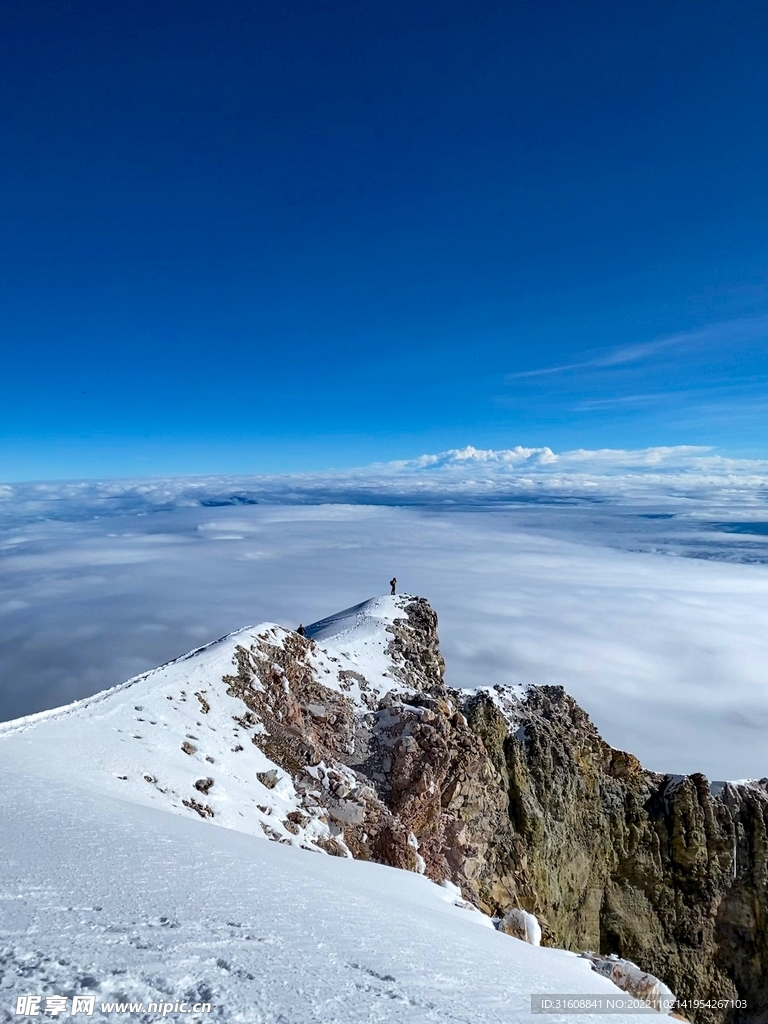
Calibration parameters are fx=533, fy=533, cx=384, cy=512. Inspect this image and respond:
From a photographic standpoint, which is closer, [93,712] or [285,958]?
[285,958]

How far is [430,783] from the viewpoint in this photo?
25.3 metres

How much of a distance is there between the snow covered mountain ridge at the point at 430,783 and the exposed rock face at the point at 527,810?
0.12 metres

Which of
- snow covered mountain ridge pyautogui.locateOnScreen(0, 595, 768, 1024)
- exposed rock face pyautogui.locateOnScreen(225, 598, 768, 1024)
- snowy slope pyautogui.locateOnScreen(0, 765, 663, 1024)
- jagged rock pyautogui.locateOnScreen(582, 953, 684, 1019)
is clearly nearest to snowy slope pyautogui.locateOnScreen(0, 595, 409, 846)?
snow covered mountain ridge pyautogui.locateOnScreen(0, 595, 768, 1024)

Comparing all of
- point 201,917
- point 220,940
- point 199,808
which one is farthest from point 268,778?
point 220,940

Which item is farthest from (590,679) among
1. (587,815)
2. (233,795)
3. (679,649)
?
(233,795)

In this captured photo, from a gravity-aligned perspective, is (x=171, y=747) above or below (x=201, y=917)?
below

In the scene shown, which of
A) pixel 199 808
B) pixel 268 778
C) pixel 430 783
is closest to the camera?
pixel 199 808

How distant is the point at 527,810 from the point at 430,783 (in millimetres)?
12338

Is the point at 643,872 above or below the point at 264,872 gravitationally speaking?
below

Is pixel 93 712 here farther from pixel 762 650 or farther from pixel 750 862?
pixel 762 650

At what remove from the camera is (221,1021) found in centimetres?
473

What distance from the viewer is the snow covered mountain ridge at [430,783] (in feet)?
61.6

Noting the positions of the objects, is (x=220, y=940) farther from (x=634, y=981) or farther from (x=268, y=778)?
(x=268, y=778)

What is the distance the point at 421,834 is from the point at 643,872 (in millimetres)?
27718
